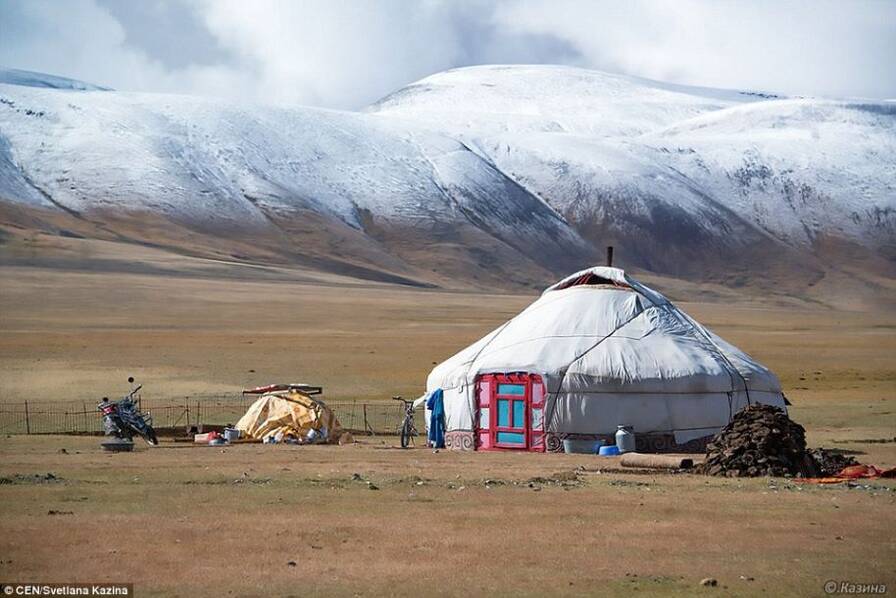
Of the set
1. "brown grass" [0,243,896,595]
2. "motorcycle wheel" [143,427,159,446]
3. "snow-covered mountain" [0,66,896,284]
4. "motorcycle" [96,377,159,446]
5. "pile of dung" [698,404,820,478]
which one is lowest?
"brown grass" [0,243,896,595]

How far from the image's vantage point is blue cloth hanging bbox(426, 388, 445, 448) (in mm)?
→ 26453

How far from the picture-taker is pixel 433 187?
151 metres

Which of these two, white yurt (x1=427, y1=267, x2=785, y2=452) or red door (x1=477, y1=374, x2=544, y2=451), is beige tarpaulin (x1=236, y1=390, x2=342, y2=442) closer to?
white yurt (x1=427, y1=267, x2=785, y2=452)

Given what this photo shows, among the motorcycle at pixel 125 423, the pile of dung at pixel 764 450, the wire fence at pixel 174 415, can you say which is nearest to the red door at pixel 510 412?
the wire fence at pixel 174 415

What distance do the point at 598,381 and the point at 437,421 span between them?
3396 mm

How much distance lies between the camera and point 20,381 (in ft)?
123

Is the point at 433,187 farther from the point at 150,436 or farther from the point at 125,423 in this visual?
the point at 125,423

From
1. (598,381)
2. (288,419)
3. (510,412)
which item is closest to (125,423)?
(288,419)

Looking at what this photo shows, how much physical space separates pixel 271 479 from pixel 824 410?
61.7 ft

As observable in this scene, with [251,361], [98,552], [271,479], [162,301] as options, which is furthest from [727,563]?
[162,301]

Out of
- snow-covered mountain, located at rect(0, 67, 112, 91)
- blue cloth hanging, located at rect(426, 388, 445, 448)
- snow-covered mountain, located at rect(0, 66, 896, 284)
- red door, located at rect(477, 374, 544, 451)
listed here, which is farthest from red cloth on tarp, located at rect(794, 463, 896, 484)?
snow-covered mountain, located at rect(0, 67, 112, 91)

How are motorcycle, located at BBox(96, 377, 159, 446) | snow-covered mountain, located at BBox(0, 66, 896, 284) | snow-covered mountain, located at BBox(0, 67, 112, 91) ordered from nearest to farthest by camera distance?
motorcycle, located at BBox(96, 377, 159, 446)
snow-covered mountain, located at BBox(0, 66, 896, 284)
snow-covered mountain, located at BBox(0, 67, 112, 91)

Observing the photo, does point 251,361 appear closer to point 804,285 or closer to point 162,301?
point 162,301

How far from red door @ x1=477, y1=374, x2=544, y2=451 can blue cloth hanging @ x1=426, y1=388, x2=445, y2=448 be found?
3.22 feet
